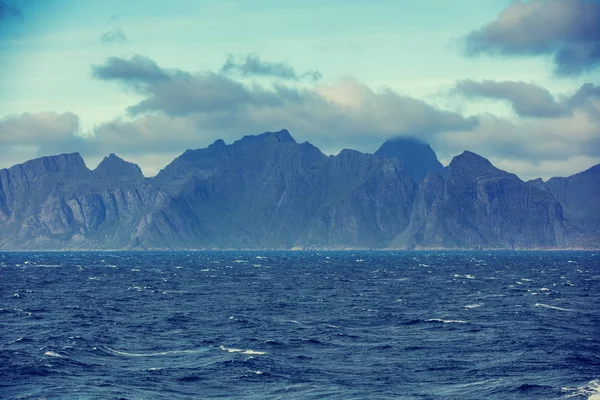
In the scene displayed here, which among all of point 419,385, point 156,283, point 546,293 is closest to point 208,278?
point 156,283

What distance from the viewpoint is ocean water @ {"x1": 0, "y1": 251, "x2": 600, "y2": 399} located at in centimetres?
6175

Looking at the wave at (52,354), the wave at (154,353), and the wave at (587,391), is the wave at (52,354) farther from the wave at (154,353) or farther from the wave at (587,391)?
the wave at (587,391)

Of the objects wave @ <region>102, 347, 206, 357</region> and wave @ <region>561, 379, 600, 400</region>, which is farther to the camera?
wave @ <region>102, 347, 206, 357</region>

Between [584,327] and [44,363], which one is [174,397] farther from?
[584,327]

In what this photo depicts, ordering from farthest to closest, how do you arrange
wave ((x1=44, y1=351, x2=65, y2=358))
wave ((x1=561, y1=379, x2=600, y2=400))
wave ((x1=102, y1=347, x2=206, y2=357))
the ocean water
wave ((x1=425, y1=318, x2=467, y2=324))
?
1. wave ((x1=425, y1=318, x2=467, y2=324))
2. wave ((x1=102, y1=347, x2=206, y2=357))
3. wave ((x1=44, y1=351, x2=65, y2=358))
4. the ocean water
5. wave ((x1=561, y1=379, x2=600, y2=400))

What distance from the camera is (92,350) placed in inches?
3039

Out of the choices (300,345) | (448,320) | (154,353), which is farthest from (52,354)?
(448,320)

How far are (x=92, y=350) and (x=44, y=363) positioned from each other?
7.82 m

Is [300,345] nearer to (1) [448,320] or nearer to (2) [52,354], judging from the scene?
(2) [52,354]

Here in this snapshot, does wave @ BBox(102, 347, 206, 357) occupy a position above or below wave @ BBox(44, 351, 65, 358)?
below

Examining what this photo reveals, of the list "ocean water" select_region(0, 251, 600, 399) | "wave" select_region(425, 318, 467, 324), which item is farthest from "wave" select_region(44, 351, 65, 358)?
"wave" select_region(425, 318, 467, 324)

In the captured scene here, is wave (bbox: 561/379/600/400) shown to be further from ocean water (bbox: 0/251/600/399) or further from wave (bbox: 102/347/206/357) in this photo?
wave (bbox: 102/347/206/357)

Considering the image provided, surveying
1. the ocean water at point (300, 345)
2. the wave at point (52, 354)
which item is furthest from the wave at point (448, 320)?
the wave at point (52, 354)

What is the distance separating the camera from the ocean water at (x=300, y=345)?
61750mm
